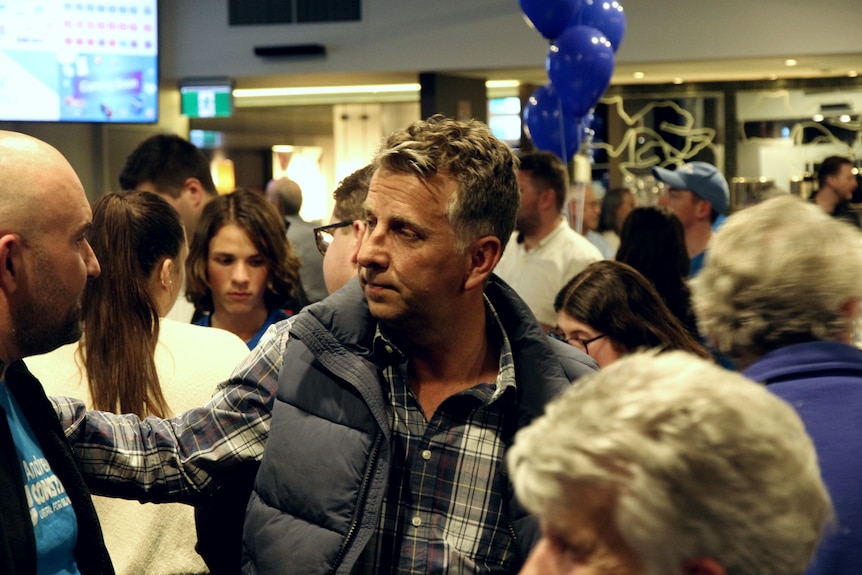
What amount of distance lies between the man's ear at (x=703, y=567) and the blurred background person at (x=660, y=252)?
9.67ft

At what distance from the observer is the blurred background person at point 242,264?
3.81 metres

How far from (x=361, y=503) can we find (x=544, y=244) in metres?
3.67

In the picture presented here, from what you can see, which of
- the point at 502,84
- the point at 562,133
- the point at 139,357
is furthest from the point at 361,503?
the point at 502,84

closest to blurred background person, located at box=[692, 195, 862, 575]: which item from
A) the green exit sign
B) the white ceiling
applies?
the white ceiling

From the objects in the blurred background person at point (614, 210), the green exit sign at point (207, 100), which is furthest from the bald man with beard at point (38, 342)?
the green exit sign at point (207, 100)

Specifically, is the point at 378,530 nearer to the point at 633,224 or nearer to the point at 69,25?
the point at 633,224

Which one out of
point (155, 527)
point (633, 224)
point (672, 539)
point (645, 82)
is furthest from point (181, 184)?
point (645, 82)

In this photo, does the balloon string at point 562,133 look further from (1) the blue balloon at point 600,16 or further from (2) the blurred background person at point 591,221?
(2) the blurred background person at point 591,221

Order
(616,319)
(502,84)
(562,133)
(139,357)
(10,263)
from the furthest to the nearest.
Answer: (502,84) → (562,133) → (616,319) → (139,357) → (10,263)

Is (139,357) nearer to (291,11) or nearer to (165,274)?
(165,274)

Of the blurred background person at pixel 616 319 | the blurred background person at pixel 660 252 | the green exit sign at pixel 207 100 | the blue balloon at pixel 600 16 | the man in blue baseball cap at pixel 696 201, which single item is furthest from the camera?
the green exit sign at pixel 207 100

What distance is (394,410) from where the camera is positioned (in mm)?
1842

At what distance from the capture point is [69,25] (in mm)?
8648

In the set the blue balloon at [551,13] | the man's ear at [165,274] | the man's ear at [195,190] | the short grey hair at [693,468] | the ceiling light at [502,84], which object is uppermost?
the ceiling light at [502,84]
